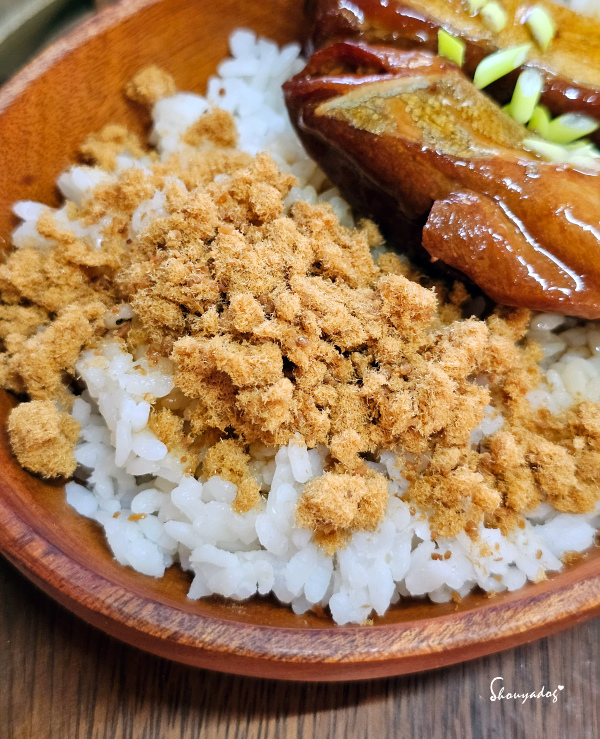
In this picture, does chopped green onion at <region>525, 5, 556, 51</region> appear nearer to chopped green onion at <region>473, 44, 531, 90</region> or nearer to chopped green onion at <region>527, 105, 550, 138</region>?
chopped green onion at <region>473, 44, 531, 90</region>

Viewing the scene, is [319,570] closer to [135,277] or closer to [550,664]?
[550,664]

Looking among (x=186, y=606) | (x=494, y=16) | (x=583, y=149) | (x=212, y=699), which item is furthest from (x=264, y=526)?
(x=494, y=16)

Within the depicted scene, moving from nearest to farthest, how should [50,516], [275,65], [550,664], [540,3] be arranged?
[50,516]
[550,664]
[540,3]
[275,65]

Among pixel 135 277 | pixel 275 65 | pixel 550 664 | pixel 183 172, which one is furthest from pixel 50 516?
pixel 275 65

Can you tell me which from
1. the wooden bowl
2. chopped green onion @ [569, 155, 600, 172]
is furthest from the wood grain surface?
chopped green onion @ [569, 155, 600, 172]

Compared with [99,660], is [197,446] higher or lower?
higher

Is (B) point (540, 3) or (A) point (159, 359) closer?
(A) point (159, 359)

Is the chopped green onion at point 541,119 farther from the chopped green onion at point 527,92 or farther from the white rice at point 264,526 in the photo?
the white rice at point 264,526
